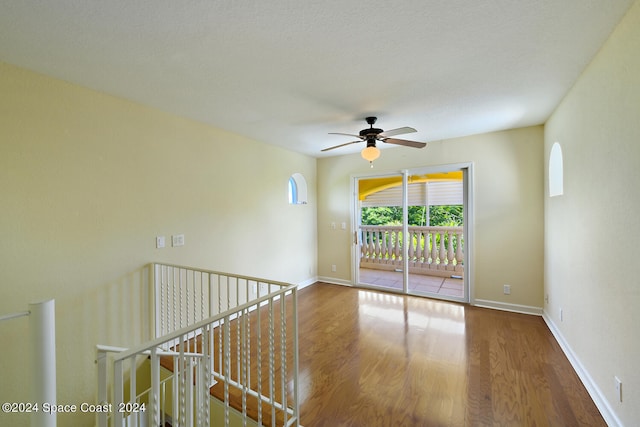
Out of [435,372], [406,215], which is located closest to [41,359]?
[435,372]

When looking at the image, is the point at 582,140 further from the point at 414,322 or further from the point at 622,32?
the point at 414,322

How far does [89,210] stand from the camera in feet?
7.26

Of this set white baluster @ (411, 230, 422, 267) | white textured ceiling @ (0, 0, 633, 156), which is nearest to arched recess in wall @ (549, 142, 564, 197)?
white textured ceiling @ (0, 0, 633, 156)

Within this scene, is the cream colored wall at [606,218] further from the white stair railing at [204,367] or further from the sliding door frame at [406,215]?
the white stair railing at [204,367]

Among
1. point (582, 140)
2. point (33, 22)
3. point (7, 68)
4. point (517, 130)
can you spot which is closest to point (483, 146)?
point (517, 130)

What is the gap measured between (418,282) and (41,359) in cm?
459

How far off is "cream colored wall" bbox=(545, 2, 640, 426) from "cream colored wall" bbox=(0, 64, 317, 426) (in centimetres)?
355

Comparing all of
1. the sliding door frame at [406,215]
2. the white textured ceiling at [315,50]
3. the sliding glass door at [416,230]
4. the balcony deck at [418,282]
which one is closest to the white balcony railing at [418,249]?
the sliding glass door at [416,230]

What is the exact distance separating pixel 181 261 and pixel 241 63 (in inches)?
84.3

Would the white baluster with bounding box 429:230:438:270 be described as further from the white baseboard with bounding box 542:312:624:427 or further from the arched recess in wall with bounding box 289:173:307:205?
the arched recess in wall with bounding box 289:173:307:205

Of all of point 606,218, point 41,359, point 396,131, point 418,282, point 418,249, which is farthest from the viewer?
point 418,249

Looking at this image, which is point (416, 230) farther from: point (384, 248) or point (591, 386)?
point (591, 386)

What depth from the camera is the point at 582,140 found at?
2.12 meters

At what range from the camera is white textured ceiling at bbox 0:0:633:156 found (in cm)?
140
